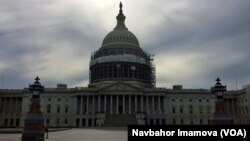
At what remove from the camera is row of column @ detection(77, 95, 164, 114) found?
136 metres

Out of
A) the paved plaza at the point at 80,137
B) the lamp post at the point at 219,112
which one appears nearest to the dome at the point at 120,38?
the paved plaza at the point at 80,137

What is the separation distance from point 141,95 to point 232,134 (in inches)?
4720

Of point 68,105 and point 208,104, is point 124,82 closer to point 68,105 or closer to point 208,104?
point 68,105

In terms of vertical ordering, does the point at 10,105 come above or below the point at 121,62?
below

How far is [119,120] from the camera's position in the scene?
4766 inches

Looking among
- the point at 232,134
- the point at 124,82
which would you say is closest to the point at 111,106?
the point at 124,82

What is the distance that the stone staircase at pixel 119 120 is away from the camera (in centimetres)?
11831

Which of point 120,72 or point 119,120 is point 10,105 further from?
point 119,120

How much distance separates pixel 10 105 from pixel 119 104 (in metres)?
49.5

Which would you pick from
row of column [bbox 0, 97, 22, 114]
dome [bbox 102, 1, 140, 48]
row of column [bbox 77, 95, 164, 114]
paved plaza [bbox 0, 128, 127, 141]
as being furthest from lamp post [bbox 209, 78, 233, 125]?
row of column [bbox 0, 97, 22, 114]

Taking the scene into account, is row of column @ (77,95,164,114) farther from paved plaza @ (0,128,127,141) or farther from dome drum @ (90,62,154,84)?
paved plaza @ (0,128,127,141)

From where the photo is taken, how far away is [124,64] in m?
153

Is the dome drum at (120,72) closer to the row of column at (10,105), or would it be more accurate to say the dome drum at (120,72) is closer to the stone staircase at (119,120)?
the stone staircase at (119,120)

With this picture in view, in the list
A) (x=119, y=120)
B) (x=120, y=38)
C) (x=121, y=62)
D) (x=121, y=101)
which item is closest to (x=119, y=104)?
(x=121, y=101)
